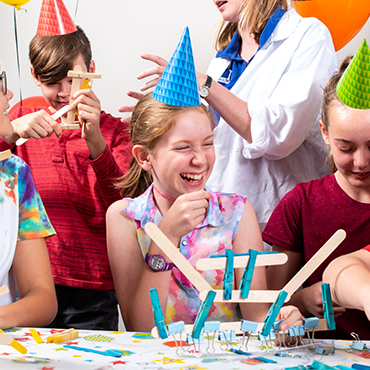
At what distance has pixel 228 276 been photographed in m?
0.74

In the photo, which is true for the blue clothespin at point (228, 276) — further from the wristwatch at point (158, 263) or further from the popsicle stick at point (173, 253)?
the wristwatch at point (158, 263)

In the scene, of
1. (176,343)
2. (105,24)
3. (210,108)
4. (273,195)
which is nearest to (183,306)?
(176,343)

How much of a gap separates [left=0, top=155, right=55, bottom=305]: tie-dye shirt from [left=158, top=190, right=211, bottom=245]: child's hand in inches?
10.8

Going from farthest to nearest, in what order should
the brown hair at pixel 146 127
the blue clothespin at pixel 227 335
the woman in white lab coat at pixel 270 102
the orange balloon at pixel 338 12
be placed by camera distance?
the orange balloon at pixel 338 12
the woman in white lab coat at pixel 270 102
the brown hair at pixel 146 127
the blue clothespin at pixel 227 335

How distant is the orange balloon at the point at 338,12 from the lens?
147cm

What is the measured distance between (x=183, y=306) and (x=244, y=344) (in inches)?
10.5

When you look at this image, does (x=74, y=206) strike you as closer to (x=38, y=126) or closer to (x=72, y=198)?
(x=72, y=198)

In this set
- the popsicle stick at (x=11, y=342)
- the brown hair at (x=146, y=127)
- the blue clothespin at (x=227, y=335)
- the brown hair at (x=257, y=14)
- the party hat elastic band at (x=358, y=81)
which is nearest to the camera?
the popsicle stick at (x=11, y=342)

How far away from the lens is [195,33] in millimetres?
2201

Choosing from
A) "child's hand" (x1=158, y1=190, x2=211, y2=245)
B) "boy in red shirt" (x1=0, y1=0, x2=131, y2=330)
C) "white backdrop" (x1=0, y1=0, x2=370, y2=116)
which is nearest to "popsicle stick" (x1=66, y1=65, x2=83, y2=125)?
"boy in red shirt" (x1=0, y1=0, x2=131, y2=330)

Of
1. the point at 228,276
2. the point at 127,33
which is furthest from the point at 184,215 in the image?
the point at 127,33

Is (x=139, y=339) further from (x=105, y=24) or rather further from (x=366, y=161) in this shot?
(x=105, y=24)

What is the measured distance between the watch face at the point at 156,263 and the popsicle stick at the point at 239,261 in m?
0.20

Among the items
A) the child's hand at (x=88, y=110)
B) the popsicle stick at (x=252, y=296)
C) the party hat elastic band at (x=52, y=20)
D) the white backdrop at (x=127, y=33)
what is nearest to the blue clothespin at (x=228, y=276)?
the popsicle stick at (x=252, y=296)
